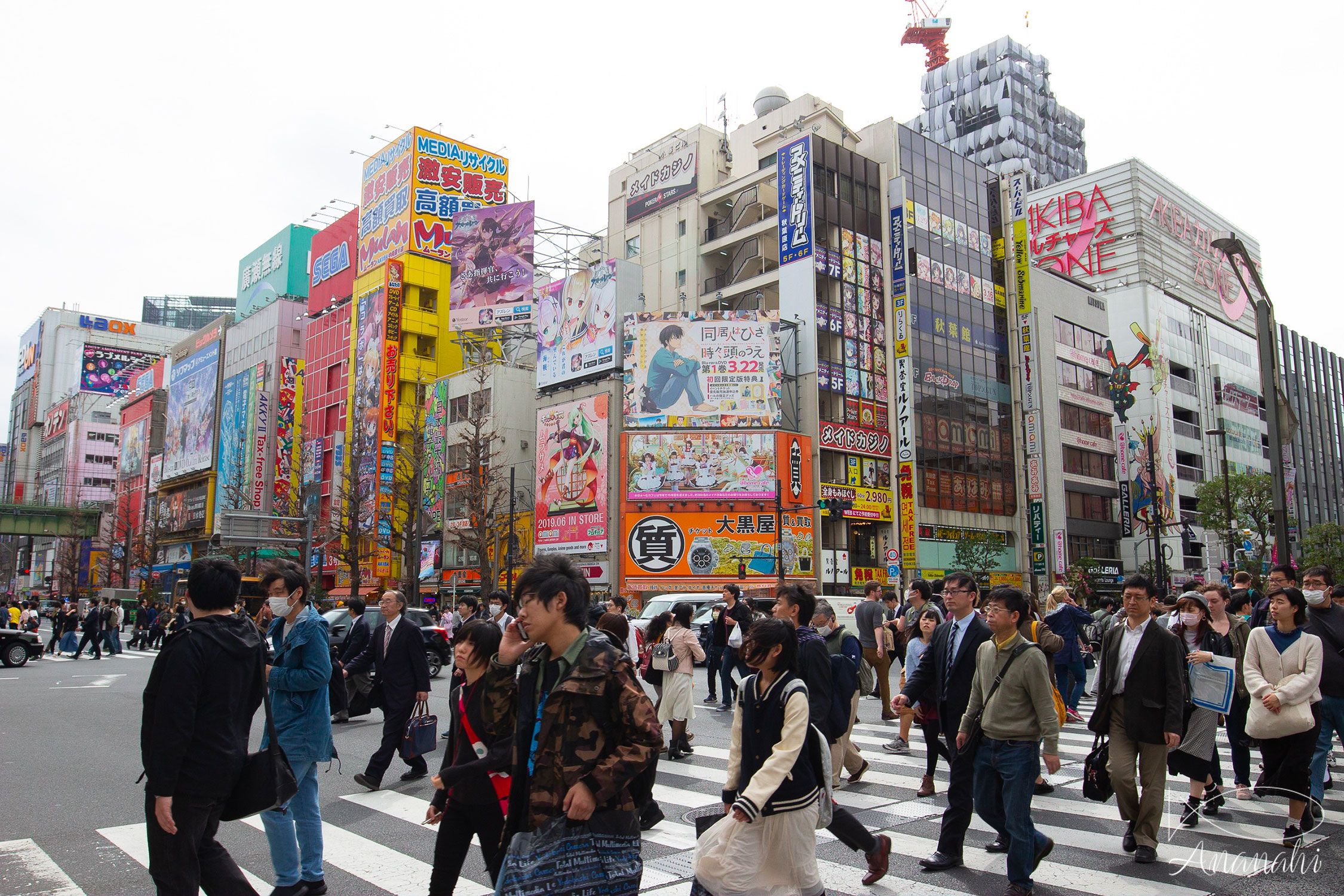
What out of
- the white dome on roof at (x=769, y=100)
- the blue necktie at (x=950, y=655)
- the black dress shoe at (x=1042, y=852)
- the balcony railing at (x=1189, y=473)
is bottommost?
the black dress shoe at (x=1042, y=852)

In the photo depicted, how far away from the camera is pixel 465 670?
15.1 ft

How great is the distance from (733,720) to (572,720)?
3722mm

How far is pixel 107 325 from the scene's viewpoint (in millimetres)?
107250

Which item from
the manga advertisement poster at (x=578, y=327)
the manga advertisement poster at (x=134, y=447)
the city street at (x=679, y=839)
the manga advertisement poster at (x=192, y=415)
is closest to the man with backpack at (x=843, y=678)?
the city street at (x=679, y=839)

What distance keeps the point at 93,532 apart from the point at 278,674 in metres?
68.1

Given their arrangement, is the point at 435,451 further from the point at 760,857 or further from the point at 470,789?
the point at 760,857

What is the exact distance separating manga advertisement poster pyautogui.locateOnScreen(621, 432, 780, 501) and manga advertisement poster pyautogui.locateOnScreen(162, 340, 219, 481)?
138 ft

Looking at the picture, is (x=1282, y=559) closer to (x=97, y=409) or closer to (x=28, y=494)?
(x=97, y=409)

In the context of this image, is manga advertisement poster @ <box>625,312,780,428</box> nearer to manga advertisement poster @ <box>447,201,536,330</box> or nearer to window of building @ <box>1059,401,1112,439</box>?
manga advertisement poster @ <box>447,201,536,330</box>

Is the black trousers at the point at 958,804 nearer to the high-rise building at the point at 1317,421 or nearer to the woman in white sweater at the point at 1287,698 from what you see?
the woman in white sweater at the point at 1287,698

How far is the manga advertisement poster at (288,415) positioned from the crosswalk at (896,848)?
58.0 m

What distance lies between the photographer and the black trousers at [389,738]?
7855mm

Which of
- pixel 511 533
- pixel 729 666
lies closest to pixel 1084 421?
pixel 511 533

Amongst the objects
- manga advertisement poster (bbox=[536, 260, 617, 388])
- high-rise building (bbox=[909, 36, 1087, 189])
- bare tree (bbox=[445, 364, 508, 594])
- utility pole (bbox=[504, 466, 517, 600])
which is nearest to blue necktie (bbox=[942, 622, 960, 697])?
utility pole (bbox=[504, 466, 517, 600])
